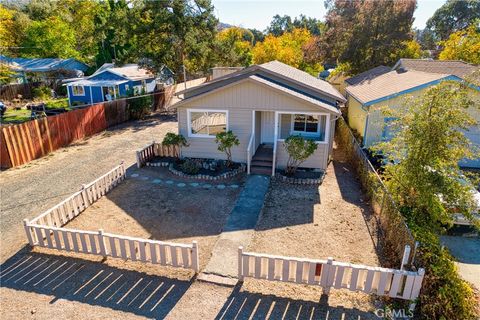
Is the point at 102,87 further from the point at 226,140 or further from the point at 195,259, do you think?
the point at 195,259

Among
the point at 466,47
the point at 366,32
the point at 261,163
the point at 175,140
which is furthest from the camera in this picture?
the point at 366,32

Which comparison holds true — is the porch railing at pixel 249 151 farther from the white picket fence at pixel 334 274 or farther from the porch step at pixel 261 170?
the white picket fence at pixel 334 274

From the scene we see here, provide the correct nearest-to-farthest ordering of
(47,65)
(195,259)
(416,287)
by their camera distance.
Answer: (416,287), (195,259), (47,65)

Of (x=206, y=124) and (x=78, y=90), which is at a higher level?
(x=78, y=90)

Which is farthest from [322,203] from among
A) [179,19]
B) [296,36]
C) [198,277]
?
[296,36]

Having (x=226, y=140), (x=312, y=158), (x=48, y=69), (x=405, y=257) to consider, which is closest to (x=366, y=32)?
(x=312, y=158)

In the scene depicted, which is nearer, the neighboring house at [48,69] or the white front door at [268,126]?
the white front door at [268,126]

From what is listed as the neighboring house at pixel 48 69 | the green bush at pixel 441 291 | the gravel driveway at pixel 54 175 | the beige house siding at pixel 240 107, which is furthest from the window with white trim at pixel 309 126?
the neighboring house at pixel 48 69

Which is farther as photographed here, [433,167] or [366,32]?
[366,32]

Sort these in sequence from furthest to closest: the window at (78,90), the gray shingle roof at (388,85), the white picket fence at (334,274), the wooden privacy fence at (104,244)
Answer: the window at (78,90) → the gray shingle roof at (388,85) → the wooden privacy fence at (104,244) → the white picket fence at (334,274)
